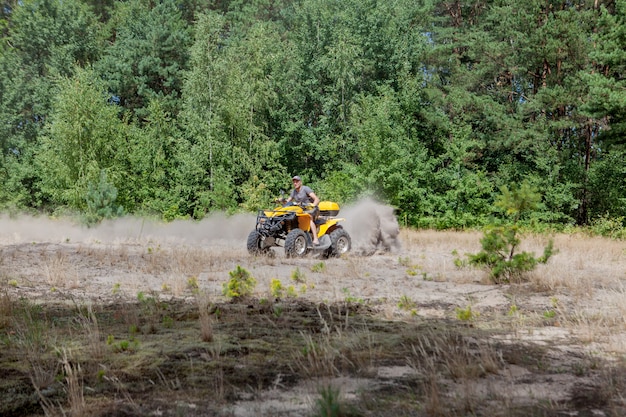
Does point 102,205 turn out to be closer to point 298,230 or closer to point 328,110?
→ point 298,230

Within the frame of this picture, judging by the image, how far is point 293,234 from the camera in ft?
45.1

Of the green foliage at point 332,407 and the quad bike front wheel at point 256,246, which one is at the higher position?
the green foliage at point 332,407

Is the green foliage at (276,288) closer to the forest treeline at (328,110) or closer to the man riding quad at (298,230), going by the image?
the man riding quad at (298,230)

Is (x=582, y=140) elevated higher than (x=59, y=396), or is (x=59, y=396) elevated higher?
(x=582, y=140)

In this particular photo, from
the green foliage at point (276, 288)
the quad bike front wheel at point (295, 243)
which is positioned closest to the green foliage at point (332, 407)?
the green foliage at point (276, 288)

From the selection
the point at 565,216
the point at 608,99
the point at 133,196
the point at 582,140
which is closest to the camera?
the point at 608,99

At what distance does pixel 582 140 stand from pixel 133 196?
88.2 ft

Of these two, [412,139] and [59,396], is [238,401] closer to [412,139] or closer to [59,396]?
[59,396]

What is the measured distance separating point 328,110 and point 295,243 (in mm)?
24114

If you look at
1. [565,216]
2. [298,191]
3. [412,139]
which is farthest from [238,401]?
[412,139]

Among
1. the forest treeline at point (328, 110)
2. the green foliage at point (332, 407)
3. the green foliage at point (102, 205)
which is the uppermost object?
the forest treeline at point (328, 110)

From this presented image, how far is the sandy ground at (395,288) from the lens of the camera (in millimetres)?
4656

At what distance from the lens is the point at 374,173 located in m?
30.4

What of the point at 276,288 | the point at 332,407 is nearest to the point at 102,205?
the point at 276,288
